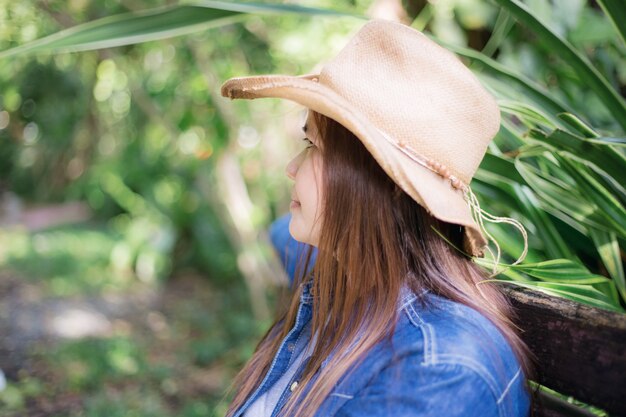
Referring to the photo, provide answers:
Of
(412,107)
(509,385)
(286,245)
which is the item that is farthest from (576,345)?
(286,245)

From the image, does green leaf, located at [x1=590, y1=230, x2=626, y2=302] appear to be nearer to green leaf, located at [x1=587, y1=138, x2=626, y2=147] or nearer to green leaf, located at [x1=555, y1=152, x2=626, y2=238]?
green leaf, located at [x1=555, y1=152, x2=626, y2=238]

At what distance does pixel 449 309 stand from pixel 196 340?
3514 mm

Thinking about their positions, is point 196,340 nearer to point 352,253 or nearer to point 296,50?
point 296,50

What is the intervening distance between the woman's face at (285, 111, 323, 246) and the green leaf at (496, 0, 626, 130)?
427mm

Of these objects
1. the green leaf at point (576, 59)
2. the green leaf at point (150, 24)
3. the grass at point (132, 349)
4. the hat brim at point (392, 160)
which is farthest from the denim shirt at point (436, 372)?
the grass at point (132, 349)

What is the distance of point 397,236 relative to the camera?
3.51ft

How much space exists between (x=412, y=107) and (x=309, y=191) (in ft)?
0.72

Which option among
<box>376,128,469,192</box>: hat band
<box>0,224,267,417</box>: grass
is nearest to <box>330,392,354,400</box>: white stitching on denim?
<box>376,128,469,192</box>: hat band

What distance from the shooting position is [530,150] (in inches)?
46.1

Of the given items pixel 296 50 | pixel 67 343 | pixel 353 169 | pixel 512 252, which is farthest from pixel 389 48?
pixel 67 343

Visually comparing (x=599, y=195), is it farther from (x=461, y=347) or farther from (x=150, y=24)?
(x=150, y=24)

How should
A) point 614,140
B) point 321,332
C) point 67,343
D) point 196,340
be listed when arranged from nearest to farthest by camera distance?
1. point 614,140
2. point 321,332
3. point 67,343
4. point 196,340

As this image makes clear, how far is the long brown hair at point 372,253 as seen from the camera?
104 cm

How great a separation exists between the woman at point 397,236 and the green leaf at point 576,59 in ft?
0.74
